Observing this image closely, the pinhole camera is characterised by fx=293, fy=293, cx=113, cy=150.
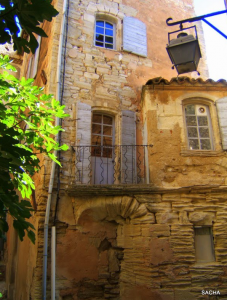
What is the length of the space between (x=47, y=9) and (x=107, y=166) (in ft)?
17.8

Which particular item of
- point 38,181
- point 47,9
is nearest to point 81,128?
point 38,181

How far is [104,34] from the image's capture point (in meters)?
9.27

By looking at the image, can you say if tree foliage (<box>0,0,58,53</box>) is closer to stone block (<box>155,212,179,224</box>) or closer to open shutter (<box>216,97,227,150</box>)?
stone block (<box>155,212,179,224</box>)

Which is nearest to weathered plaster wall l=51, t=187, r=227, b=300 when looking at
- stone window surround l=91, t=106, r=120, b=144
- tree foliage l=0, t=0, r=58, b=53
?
stone window surround l=91, t=106, r=120, b=144

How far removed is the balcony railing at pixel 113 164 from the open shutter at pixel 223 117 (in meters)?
1.84

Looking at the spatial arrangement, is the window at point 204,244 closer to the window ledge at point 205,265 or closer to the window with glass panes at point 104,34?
the window ledge at point 205,265

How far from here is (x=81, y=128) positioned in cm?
746

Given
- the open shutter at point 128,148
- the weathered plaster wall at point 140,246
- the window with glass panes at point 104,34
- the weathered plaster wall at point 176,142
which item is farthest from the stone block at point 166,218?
the window with glass panes at point 104,34

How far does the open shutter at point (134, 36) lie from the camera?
9.20 meters

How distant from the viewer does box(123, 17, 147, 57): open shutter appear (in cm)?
920

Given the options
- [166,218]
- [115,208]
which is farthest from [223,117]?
Answer: [115,208]

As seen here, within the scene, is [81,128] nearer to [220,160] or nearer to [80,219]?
[80,219]

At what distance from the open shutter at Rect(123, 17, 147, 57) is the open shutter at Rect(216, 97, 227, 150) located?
128 inches

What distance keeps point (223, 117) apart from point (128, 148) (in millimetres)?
2467
